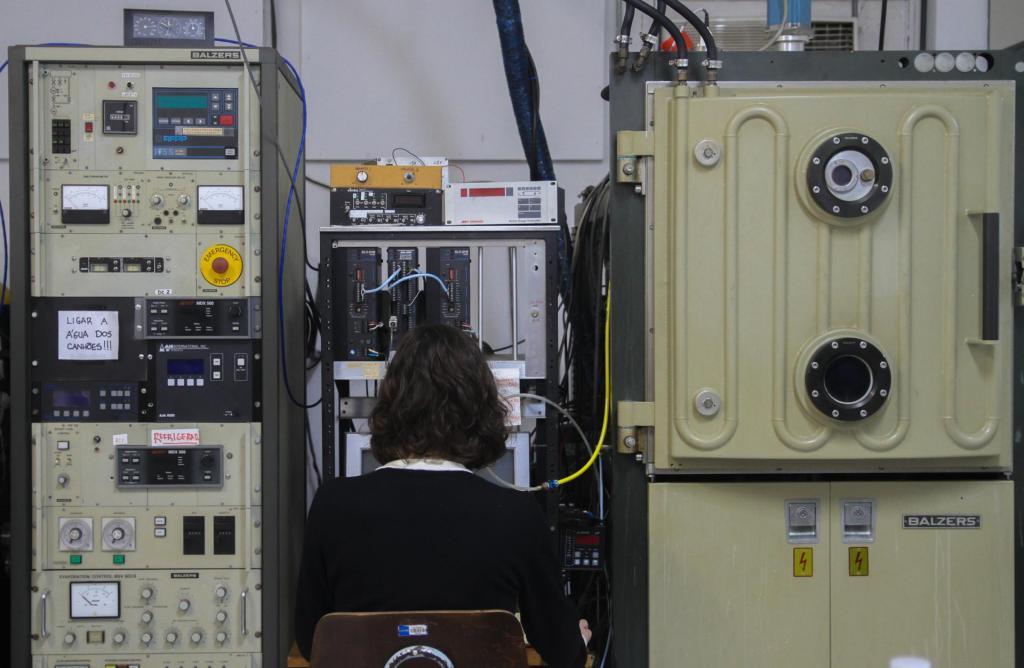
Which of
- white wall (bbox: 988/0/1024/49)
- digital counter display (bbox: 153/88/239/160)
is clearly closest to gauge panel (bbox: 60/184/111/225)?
digital counter display (bbox: 153/88/239/160)

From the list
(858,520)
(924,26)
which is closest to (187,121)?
(858,520)

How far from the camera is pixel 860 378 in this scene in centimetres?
174

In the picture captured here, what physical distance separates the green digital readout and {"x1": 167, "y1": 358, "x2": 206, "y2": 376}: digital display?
2.10 feet

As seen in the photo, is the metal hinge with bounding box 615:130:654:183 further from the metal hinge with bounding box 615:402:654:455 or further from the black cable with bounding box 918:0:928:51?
the black cable with bounding box 918:0:928:51

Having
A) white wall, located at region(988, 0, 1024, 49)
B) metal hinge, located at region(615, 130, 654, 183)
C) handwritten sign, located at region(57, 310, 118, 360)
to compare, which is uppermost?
white wall, located at region(988, 0, 1024, 49)

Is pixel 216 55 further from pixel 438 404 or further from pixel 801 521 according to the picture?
pixel 801 521

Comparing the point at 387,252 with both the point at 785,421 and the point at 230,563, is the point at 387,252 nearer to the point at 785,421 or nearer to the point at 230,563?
the point at 230,563

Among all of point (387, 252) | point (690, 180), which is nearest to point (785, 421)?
point (690, 180)

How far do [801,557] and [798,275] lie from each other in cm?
63

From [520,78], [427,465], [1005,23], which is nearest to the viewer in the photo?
[427,465]

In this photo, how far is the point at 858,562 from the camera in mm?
1838

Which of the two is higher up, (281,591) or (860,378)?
(860,378)

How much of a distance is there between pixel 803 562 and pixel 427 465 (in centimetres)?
92

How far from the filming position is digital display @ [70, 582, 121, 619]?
82.2 inches
